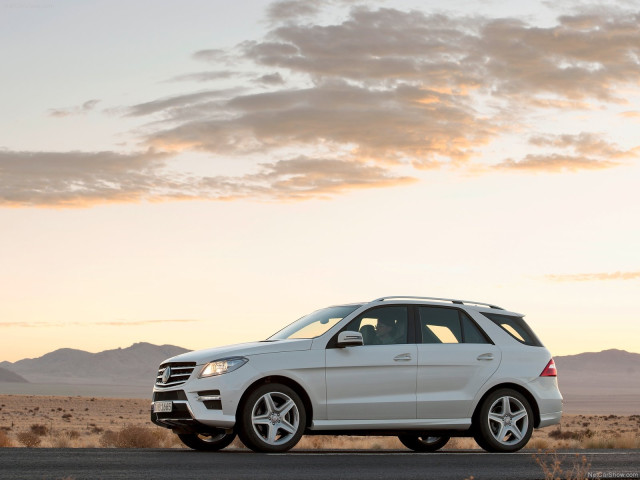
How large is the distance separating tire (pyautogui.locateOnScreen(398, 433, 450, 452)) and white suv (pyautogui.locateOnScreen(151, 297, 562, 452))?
2.06 ft

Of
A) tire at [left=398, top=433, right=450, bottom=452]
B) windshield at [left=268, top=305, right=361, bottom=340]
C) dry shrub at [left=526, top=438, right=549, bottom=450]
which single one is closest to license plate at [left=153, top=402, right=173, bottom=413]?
windshield at [left=268, top=305, right=361, bottom=340]

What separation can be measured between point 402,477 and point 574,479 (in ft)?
5.37

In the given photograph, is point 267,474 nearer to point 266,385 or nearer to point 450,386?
point 266,385

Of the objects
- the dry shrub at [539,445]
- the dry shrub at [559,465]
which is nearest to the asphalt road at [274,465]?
the dry shrub at [559,465]

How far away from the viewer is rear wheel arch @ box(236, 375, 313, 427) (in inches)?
497

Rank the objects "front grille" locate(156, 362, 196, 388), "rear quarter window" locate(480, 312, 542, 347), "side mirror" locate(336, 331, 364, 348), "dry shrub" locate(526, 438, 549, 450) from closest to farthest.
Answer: "side mirror" locate(336, 331, 364, 348)
"front grille" locate(156, 362, 196, 388)
"rear quarter window" locate(480, 312, 542, 347)
"dry shrub" locate(526, 438, 549, 450)

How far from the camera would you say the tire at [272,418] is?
12.5m

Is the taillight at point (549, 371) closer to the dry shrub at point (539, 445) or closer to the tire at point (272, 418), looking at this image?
the dry shrub at point (539, 445)

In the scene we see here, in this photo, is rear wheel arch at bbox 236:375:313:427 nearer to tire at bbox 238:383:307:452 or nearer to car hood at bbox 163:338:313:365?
tire at bbox 238:383:307:452

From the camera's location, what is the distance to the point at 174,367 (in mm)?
13117

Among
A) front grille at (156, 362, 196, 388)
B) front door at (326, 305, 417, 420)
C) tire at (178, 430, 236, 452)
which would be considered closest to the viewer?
front grille at (156, 362, 196, 388)

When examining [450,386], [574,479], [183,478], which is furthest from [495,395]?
[183,478]

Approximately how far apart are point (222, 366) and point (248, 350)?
0.38m

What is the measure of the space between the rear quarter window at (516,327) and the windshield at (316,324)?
83.3 inches
